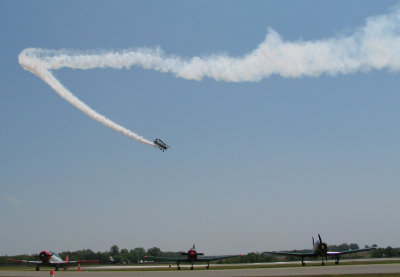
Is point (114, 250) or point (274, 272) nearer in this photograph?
point (274, 272)

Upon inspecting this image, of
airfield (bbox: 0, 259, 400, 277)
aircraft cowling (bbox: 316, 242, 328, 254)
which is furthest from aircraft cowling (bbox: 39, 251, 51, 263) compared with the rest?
aircraft cowling (bbox: 316, 242, 328, 254)

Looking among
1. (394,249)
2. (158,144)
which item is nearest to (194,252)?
(158,144)

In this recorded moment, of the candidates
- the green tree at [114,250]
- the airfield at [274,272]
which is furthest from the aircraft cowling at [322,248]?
the green tree at [114,250]

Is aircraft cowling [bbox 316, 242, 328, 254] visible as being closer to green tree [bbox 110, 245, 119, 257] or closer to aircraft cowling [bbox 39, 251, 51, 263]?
aircraft cowling [bbox 39, 251, 51, 263]

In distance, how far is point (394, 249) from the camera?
129625 mm

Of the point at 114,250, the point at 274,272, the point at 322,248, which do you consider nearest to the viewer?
the point at 274,272

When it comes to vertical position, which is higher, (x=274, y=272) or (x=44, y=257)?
(x=44, y=257)

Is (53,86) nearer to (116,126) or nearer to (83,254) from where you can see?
(116,126)

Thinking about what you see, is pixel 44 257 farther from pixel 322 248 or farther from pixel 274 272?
pixel 322 248

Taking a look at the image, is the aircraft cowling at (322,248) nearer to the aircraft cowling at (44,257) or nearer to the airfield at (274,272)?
the airfield at (274,272)

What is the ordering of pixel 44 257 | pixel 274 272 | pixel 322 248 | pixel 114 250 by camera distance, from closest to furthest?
pixel 274 272
pixel 322 248
pixel 44 257
pixel 114 250

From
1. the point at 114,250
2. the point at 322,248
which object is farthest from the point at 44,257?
the point at 114,250

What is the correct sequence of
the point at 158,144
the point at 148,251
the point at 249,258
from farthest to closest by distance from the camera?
the point at 148,251
the point at 249,258
the point at 158,144

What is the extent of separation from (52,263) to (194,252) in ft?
89.0
